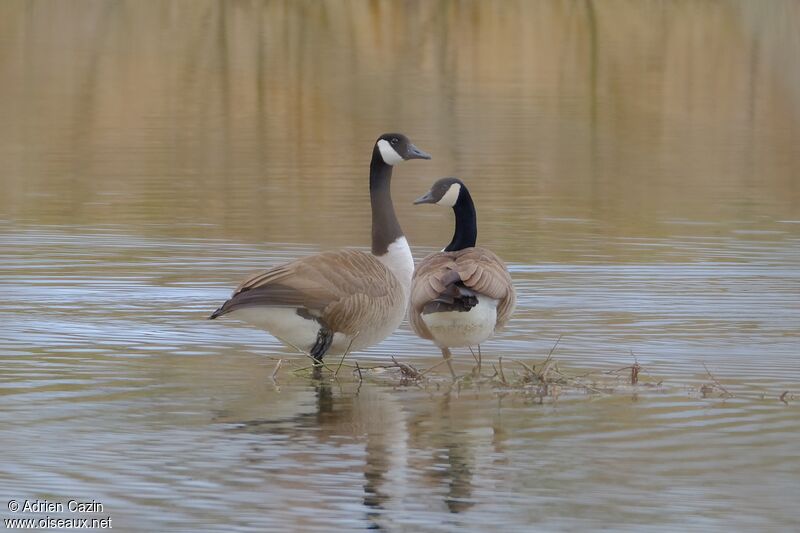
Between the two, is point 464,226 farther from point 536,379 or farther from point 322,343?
point 536,379

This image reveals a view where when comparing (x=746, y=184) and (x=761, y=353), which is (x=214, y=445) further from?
(x=746, y=184)

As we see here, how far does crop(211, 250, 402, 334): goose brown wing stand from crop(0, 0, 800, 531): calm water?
47 centimetres

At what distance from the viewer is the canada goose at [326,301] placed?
32.5 feet

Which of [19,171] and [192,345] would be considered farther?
[19,171]

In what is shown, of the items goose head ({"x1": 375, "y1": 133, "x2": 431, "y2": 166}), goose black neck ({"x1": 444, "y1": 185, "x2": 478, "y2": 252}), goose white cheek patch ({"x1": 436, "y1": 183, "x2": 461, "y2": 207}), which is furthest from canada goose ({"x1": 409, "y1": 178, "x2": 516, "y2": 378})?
goose head ({"x1": 375, "y1": 133, "x2": 431, "y2": 166})

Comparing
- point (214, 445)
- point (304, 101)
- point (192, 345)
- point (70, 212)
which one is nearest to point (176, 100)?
point (304, 101)

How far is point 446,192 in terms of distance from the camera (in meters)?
11.3

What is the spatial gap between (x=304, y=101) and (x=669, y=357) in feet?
80.6

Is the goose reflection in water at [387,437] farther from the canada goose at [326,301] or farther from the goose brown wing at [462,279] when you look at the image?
the goose brown wing at [462,279]

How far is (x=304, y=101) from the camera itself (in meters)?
34.9

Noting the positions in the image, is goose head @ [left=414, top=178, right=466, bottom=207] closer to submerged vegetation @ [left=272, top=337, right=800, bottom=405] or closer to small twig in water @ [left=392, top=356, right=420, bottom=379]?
submerged vegetation @ [left=272, top=337, right=800, bottom=405]

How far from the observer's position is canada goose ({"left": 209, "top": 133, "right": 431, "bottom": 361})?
32.5ft

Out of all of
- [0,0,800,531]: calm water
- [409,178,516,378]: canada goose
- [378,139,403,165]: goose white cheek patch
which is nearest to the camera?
[0,0,800,531]: calm water

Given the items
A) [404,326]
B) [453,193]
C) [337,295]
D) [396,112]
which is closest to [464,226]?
[453,193]
